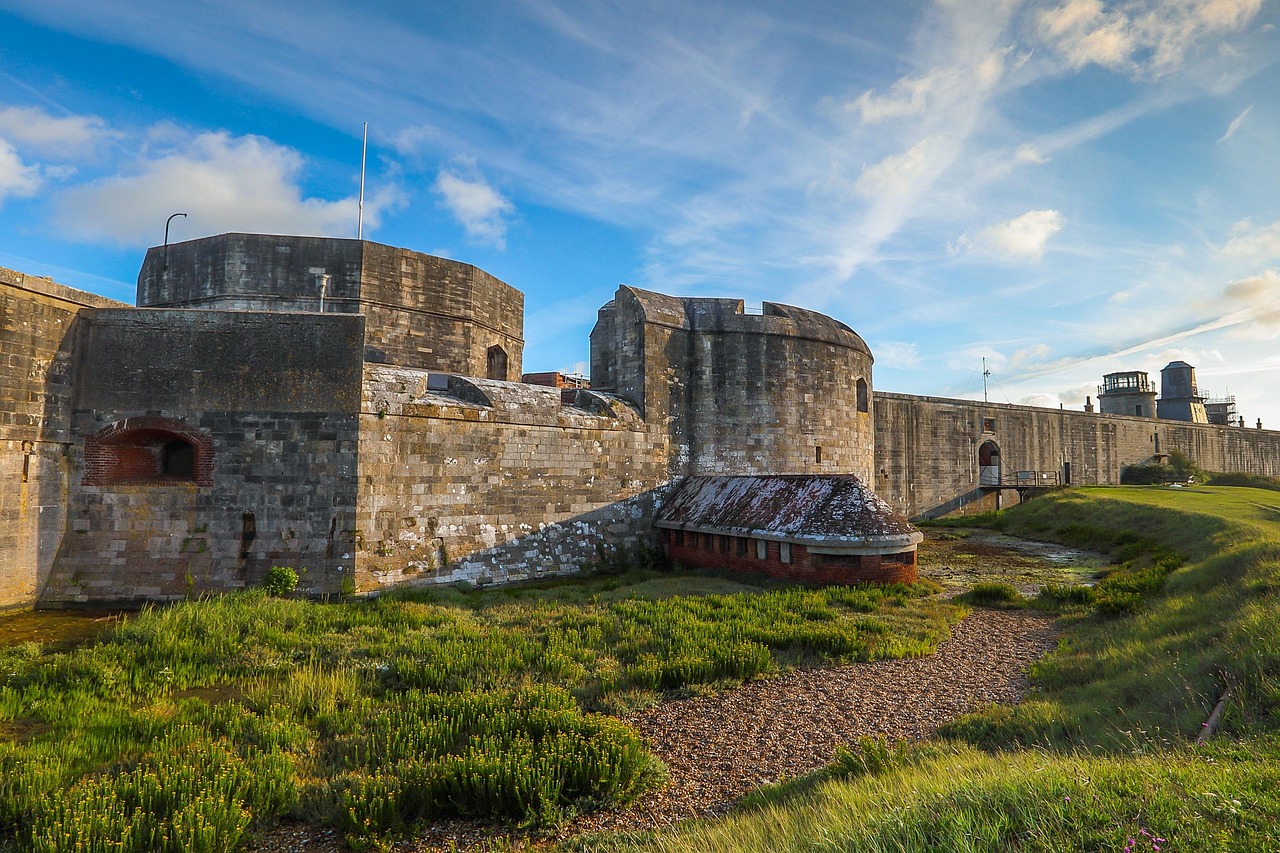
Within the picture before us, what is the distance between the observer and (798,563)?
41.3 ft

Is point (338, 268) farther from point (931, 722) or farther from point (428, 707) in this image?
point (931, 722)

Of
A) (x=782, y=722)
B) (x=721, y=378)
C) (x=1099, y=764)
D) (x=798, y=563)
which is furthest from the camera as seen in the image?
(x=721, y=378)

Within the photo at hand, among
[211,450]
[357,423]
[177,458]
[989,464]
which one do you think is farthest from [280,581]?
[989,464]

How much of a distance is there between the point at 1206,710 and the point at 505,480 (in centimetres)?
1214

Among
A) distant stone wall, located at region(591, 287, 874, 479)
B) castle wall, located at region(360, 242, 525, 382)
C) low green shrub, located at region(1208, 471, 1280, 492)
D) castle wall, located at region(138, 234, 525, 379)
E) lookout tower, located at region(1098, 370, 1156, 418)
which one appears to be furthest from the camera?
lookout tower, located at region(1098, 370, 1156, 418)

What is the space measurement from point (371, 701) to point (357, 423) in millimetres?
6810

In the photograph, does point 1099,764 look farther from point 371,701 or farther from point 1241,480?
point 1241,480

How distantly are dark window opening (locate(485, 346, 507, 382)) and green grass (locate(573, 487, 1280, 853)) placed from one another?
1637 centimetres

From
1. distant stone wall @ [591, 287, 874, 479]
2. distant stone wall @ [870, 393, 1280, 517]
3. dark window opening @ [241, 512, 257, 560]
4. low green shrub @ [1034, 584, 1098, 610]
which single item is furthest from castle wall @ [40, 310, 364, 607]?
distant stone wall @ [870, 393, 1280, 517]

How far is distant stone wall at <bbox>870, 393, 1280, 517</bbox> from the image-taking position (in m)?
27.5

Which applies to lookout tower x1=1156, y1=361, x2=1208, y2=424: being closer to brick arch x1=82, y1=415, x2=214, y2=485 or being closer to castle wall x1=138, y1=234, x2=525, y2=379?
castle wall x1=138, y1=234, x2=525, y2=379

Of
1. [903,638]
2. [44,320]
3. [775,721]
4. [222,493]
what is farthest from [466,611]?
[44,320]

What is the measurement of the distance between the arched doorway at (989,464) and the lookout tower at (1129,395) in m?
18.0

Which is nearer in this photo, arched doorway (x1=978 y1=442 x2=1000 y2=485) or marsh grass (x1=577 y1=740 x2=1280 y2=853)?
marsh grass (x1=577 y1=740 x2=1280 y2=853)
